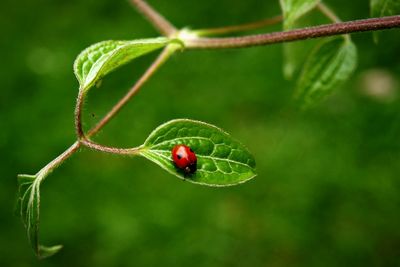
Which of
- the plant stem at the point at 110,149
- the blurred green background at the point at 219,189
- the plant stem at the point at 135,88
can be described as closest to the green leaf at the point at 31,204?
the plant stem at the point at 110,149

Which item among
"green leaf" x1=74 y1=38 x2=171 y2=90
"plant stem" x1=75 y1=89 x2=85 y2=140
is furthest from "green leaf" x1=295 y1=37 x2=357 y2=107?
"plant stem" x1=75 y1=89 x2=85 y2=140

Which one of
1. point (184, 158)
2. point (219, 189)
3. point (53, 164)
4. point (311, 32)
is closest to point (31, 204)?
point (53, 164)

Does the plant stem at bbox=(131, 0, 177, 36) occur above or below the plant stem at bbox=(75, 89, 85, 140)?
above

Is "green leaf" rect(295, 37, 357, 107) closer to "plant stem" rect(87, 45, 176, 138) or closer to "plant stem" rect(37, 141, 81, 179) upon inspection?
"plant stem" rect(87, 45, 176, 138)

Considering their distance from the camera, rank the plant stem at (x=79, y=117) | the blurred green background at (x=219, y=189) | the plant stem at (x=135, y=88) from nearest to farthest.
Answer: the plant stem at (x=79, y=117), the plant stem at (x=135, y=88), the blurred green background at (x=219, y=189)

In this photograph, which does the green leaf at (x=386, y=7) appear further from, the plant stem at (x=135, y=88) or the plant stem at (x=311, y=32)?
the plant stem at (x=135, y=88)

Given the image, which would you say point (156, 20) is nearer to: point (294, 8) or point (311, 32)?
point (294, 8)

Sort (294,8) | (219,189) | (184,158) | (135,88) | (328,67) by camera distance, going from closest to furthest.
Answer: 1. (184,158)
2. (294,8)
3. (135,88)
4. (328,67)
5. (219,189)
